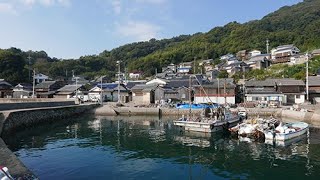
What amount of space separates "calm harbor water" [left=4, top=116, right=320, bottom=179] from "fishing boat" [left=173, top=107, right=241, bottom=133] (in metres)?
1.08

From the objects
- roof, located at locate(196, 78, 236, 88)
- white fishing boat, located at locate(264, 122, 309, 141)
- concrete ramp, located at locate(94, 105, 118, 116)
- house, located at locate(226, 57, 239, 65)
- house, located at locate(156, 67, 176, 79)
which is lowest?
white fishing boat, located at locate(264, 122, 309, 141)

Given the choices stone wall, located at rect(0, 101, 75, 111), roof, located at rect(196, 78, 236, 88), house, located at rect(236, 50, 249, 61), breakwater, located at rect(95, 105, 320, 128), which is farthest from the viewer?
house, located at rect(236, 50, 249, 61)

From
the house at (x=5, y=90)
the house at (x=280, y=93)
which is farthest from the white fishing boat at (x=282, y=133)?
the house at (x=5, y=90)

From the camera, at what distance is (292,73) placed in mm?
69875

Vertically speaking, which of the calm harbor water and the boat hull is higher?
the boat hull

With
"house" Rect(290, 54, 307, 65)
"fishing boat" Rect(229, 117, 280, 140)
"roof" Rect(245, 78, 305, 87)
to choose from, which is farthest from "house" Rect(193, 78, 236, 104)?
"house" Rect(290, 54, 307, 65)

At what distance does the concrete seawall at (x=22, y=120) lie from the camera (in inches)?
649

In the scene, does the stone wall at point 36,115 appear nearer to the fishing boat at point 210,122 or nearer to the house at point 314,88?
the fishing boat at point 210,122

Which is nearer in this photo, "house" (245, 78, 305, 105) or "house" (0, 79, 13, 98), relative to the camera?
"house" (245, 78, 305, 105)

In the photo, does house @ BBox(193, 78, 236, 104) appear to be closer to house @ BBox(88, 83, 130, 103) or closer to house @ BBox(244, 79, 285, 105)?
house @ BBox(244, 79, 285, 105)

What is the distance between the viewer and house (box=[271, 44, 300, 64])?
84625 mm

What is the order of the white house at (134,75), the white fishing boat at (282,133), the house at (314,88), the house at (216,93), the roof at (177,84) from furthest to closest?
the white house at (134,75), the roof at (177,84), the house at (216,93), the house at (314,88), the white fishing boat at (282,133)

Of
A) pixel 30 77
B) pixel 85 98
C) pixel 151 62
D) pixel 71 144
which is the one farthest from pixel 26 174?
pixel 151 62

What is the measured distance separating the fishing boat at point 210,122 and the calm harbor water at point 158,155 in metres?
1.08
